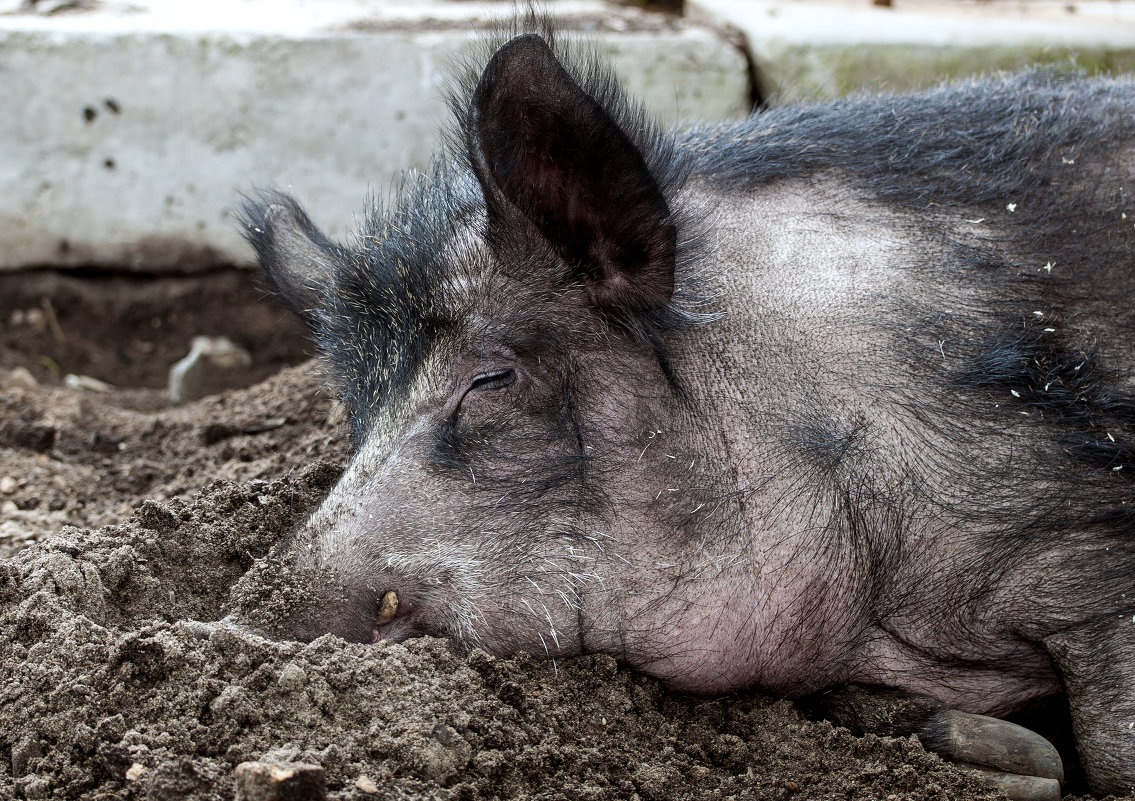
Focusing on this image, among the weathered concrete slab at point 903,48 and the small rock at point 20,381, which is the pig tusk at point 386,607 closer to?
the small rock at point 20,381

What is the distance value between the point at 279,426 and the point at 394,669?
6.19ft

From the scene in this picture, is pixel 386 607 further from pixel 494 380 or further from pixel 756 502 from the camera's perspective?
pixel 756 502

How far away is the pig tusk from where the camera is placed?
8.72 feet

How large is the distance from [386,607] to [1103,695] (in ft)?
5.60

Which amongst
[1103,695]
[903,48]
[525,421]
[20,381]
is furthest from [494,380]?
[903,48]

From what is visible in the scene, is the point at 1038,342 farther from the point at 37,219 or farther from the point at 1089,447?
the point at 37,219

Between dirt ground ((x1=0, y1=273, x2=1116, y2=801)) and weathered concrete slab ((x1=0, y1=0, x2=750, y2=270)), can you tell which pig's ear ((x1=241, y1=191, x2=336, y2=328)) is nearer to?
dirt ground ((x1=0, y1=273, x2=1116, y2=801))

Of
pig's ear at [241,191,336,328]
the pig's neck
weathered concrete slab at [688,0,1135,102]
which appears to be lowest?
the pig's neck

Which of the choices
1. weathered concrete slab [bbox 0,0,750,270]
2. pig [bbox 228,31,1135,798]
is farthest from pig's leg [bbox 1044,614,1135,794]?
weathered concrete slab [bbox 0,0,750,270]

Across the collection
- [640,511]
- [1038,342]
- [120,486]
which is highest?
[1038,342]

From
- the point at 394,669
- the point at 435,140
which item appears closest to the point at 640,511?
the point at 394,669

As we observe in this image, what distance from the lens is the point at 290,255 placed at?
3.49m

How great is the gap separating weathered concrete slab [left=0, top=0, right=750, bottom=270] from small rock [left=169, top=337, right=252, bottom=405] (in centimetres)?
63

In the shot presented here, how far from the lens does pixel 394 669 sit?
250 centimetres
